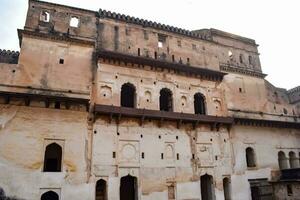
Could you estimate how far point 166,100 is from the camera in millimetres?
17906

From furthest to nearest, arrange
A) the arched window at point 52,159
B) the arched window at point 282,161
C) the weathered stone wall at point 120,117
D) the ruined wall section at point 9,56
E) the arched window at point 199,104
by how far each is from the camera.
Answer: the arched window at point 282,161, the arched window at point 199,104, the ruined wall section at point 9,56, the arched window at point 52,159, the weathered stone wall at point 120,117

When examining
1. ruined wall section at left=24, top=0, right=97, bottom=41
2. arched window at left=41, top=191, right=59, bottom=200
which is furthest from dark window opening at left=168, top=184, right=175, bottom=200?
ruined wall section at left=24, top=0, right=97, bottom=41

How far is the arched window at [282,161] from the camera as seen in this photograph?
20200mm

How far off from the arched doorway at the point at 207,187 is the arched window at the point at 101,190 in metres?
6.49

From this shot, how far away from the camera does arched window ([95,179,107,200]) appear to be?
46.1 ft

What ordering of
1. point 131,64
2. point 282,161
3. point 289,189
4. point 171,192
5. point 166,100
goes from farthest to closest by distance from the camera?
point 282,161 → point 166,100 → point 289,189 → point 131,64 → point 171,192

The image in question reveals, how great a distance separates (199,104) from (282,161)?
312 inches

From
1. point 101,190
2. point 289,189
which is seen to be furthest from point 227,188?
point 101,190

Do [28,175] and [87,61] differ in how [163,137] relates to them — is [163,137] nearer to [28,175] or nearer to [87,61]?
[87,61]

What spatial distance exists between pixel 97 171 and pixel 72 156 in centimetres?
146

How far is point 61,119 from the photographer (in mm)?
13688

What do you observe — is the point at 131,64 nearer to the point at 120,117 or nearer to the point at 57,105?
the point at 120,117

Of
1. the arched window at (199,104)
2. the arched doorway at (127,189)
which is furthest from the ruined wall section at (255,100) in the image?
the arched doorway at (127,189)

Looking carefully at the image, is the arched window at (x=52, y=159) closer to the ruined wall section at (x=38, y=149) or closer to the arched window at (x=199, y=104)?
the ruined wall section at (x=38, y=149)
